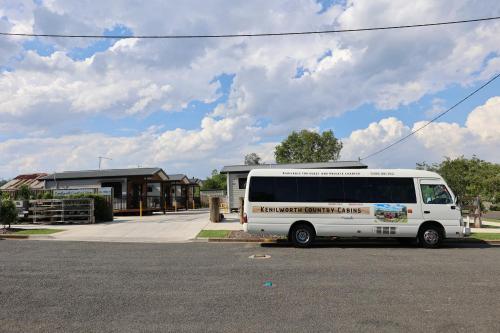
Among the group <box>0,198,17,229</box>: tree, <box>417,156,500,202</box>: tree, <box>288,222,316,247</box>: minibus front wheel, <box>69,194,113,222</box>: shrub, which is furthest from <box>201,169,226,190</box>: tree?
<box>288,222,316,247</box>: minibus front wheel

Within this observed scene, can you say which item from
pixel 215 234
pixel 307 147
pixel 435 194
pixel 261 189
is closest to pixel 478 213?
pixel 435 194

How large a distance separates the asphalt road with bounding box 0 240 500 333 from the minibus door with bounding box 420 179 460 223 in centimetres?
199

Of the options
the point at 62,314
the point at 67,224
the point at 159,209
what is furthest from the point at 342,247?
the point at 159,209

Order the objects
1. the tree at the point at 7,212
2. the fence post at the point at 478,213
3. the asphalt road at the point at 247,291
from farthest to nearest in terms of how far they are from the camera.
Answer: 1. the fence post at the point at 478,213
2. the tree at the point at 7,212
3. the asphalt road at the point at 247,291

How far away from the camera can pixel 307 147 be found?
79.5 metres

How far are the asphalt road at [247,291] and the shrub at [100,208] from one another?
12227 millimetres

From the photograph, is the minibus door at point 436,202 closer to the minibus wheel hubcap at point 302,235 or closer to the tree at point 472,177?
the minibus wheel hubcap at point 302,235

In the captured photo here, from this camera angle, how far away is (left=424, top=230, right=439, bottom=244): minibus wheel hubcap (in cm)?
1461

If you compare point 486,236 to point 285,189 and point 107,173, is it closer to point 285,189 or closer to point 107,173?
point 285,189

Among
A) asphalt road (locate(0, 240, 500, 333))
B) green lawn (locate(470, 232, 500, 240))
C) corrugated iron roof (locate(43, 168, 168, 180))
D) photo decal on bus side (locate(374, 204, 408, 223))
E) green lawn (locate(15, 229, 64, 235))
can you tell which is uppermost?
corrugated iron roof (locate(43, 168, 168, 180))

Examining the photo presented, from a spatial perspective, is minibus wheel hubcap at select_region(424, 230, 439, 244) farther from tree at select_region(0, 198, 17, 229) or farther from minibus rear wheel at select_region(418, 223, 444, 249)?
tree at select_region(0, 198, 17, 229)

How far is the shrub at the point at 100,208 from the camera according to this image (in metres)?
24.9

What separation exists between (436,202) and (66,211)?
18.3 m

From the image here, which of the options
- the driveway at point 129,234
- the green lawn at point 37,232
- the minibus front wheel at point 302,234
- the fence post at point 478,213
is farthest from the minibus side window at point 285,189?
the fence post at point 478,213
